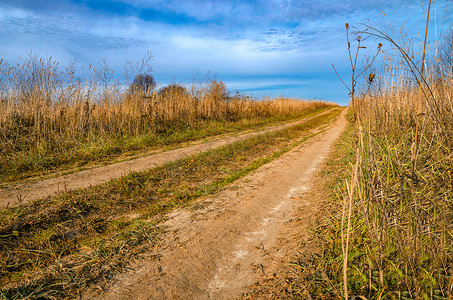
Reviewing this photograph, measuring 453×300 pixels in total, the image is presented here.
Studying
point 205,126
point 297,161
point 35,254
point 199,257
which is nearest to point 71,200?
point 35,254

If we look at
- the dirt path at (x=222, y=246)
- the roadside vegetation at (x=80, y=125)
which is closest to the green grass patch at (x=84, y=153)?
the roadside vegetation at (x=80, y=125)

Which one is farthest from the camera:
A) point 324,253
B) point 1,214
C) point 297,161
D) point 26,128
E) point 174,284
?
point 26,128

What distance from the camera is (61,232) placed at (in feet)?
9.71

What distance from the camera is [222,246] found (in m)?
2.59

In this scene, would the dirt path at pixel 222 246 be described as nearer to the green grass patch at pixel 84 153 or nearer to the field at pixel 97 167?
the field at pixel 97 167

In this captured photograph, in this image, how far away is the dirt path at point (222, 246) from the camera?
202 centimetres

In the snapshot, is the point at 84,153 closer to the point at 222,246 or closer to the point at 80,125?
the point at 80,125

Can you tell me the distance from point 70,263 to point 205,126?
10.9 metres

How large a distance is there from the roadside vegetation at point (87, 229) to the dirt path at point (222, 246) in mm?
224

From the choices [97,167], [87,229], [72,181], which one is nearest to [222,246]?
[87,229]

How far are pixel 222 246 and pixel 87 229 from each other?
1701 millimetres

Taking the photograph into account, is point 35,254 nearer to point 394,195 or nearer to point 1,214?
point 1,214

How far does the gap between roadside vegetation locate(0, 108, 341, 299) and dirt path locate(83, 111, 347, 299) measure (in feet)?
0.73

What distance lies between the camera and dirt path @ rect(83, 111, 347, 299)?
2020mm
